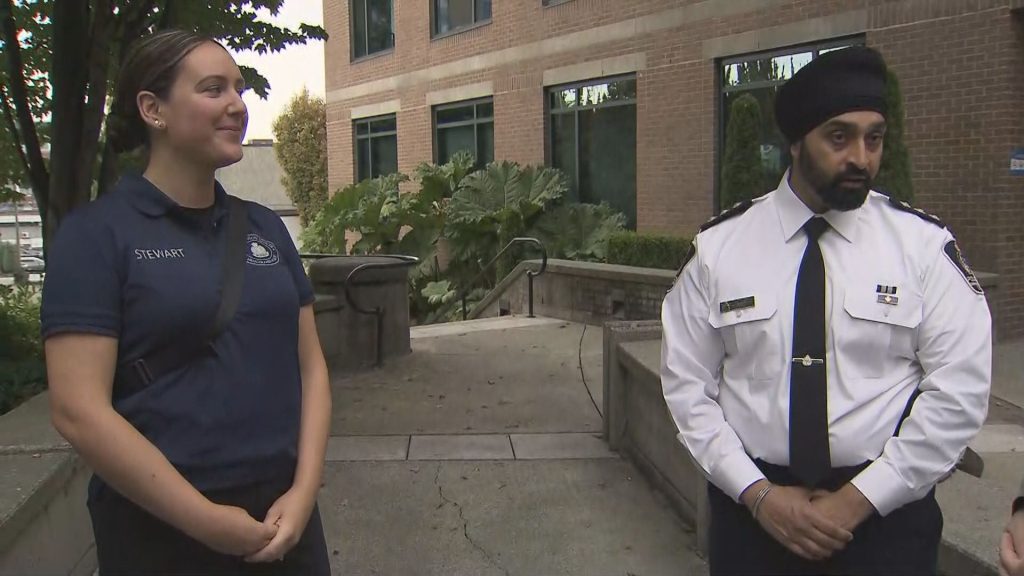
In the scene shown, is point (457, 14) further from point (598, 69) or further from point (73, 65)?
point (73, 65)

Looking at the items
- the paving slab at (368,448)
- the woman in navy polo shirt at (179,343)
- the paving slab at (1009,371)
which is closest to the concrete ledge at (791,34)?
the paving slab at (1009,371)

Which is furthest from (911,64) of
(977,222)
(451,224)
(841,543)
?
(841,543)

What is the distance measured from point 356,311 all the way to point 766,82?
607 cm

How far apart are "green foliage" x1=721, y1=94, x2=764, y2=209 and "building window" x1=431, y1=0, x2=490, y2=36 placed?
7.75m

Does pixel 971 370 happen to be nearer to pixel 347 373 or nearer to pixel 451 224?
pixel 347 373

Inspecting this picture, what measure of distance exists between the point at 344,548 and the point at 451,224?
10.2 meters

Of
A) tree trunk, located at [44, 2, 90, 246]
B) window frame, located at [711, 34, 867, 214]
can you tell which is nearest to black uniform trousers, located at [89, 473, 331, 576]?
tree trunk, located at [44, 2, 90, 246]

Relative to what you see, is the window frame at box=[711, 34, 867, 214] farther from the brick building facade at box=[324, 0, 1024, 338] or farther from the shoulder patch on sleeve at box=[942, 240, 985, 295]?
the shoulder patch on sleeve at box=[942, 240, 985, 295]

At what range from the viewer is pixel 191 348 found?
5.93 ft

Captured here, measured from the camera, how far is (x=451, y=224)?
1412 centimetres

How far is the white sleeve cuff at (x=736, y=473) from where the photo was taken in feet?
6.23

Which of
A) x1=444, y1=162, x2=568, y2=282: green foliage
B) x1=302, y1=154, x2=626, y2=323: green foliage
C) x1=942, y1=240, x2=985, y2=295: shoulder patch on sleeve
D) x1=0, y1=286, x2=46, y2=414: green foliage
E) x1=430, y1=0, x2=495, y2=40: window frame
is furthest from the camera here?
x1=430, y1=0, x2=495, y2=40: window frame

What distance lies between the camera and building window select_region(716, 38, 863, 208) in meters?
10.2

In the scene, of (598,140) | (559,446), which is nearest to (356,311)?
(559,446)
